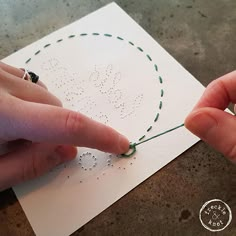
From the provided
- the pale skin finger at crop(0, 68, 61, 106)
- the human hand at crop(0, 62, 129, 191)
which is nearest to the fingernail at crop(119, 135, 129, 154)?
the human hand at crop(0, 62, 129, 191)

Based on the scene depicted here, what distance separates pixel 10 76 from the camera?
0.65 metres

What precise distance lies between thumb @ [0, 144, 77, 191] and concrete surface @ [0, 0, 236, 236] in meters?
0.04

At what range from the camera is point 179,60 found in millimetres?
768

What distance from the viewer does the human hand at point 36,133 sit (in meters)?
0.58

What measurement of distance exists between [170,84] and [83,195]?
0.26 metres

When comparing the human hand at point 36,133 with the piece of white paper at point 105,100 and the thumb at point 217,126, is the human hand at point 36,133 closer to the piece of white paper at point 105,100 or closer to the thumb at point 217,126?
the piece of white paper at point 105,100

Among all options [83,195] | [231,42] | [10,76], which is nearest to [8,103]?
[10,76]

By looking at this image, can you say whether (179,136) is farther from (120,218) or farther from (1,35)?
(1,35)

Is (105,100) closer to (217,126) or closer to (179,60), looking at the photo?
(179,60)

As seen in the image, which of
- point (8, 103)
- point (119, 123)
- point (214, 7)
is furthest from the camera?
point (214, 7)

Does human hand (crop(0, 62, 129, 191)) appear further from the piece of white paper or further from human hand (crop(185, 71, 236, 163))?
human hand (crop(185, 71, 236, 163))

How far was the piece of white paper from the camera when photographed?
636mm

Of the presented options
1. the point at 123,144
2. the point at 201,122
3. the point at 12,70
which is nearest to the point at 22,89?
the point at 12,70

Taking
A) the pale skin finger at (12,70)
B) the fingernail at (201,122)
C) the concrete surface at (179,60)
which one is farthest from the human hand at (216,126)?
the pale skin finger at (12,70)
